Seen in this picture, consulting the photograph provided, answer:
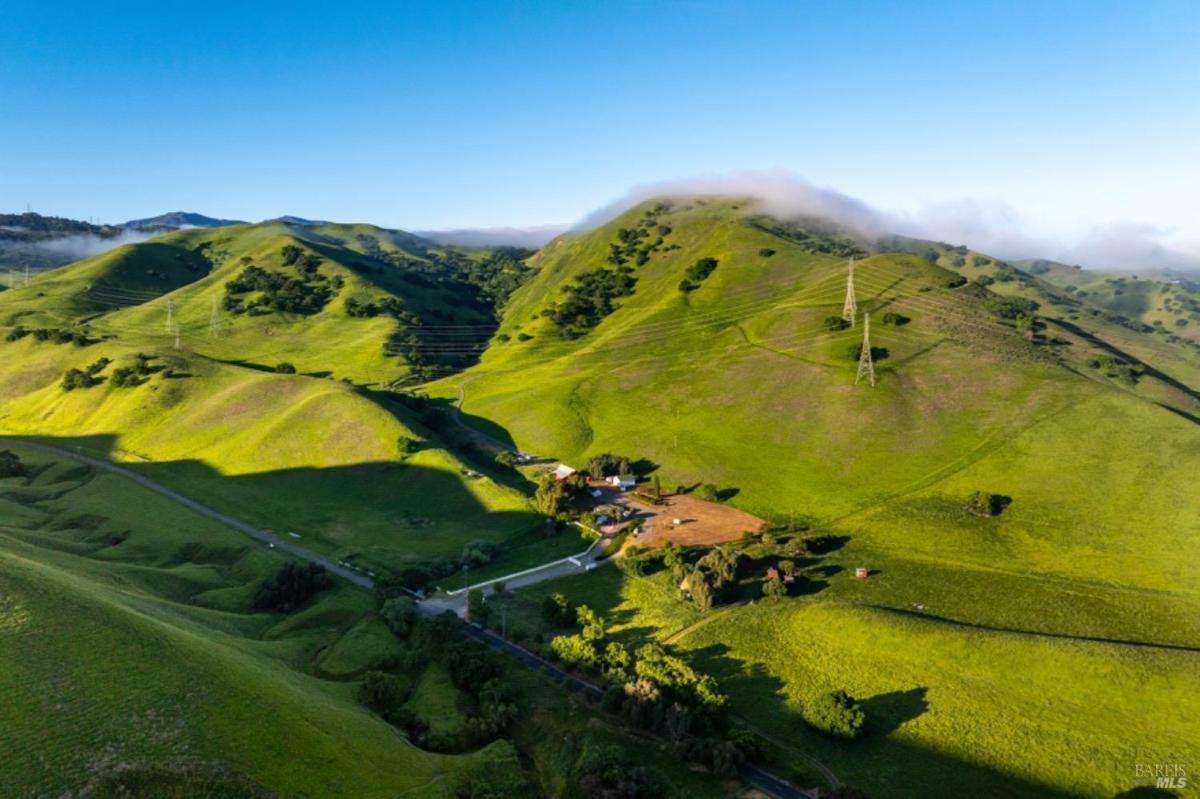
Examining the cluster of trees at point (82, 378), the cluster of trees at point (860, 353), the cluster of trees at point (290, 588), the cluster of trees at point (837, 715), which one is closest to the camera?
the cluster of trees at point (837, 715)

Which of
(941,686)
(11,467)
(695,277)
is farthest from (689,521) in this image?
(11,467)

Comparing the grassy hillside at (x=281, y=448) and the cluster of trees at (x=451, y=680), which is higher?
the grassy hillside at (x=281, y=448)

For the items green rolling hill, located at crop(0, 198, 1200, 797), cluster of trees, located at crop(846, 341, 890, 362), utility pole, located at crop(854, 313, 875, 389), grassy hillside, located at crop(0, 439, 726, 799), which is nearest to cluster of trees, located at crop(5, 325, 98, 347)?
green rolling hill, located at crop(0, 198, 1200, 797)

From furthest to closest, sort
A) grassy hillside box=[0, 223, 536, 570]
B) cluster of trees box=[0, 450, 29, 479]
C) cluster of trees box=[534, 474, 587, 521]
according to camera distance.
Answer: cluster of trees box=[0, 450, 29, 479], grassy hillside box=[0, 223, 536, 570], cluster of trees box=[534, 474, 587, 521]

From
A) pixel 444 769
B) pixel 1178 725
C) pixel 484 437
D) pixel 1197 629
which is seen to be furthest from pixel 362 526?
pixel 1197 629

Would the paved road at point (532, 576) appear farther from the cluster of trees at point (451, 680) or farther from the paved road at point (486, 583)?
the cluster of trees at point (451, 680)

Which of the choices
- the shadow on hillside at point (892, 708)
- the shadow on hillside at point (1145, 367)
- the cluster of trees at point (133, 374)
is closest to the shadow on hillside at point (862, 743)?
the shadow on hillside at point (892, 708)

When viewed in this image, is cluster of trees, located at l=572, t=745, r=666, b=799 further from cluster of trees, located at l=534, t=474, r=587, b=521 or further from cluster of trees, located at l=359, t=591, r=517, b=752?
cluster of trees, located at l=534, t=474, r=587, b=521

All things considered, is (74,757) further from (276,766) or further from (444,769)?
(444,769)
